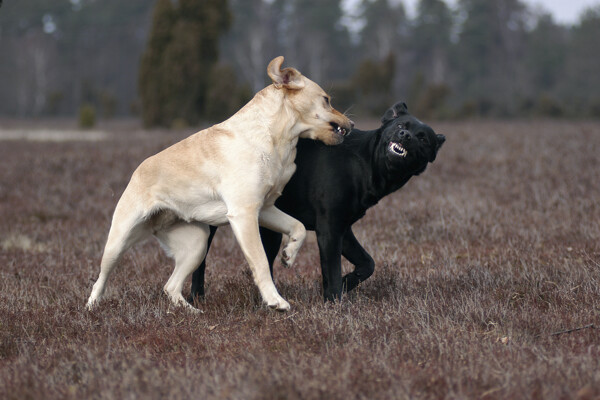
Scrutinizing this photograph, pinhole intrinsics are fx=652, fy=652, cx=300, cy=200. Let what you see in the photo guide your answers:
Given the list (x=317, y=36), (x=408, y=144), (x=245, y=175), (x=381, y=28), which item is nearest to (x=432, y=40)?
(x=381, y=28)

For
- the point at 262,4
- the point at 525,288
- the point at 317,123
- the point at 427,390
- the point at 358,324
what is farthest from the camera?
the point at 262,4

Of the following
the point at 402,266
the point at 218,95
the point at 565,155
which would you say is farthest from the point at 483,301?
the point at 218,95

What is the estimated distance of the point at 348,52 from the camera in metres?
65.6

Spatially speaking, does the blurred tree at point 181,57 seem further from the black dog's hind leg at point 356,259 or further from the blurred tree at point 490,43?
the blurred tree at point 490,43

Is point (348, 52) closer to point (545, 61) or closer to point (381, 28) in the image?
point (381, 28)

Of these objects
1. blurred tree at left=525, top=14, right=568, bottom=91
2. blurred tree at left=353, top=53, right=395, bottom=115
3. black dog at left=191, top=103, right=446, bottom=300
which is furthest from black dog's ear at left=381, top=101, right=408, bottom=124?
blurred tree at left=525, top=14, right=568, bottom=91

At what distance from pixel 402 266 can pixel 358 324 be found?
2.14 metres

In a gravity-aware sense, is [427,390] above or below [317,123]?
below

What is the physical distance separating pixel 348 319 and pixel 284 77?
1.63m

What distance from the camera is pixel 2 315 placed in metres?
4.44

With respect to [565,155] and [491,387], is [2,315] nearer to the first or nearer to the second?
[491,387]

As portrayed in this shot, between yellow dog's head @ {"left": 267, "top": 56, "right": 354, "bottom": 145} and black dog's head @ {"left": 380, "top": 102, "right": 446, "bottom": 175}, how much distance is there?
314 millimetres

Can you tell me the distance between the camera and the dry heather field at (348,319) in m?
Answer: 2.87

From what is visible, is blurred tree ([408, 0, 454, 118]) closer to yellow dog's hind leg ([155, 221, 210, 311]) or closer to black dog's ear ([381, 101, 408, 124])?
black dog's ear ([381, 101, 408, 124])
